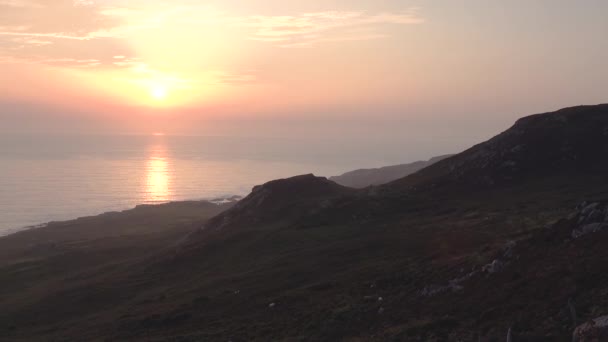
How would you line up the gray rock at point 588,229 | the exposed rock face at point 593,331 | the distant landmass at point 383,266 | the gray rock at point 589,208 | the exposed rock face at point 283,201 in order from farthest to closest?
the exposed rock face at point 283,201
the gray rock at point 589,208
the gray rock at point 588,229
the distant landmass at point 383,266
the exposed rock face at point 593,331

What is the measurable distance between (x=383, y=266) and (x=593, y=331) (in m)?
29.6

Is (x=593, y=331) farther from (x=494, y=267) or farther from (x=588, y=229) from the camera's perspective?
(x=588, y=229)

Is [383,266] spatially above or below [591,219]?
below

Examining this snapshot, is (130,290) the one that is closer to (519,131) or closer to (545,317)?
(545,317)

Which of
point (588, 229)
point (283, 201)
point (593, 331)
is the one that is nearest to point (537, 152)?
point (283, 201)

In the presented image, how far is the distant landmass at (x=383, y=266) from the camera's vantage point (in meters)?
28.7

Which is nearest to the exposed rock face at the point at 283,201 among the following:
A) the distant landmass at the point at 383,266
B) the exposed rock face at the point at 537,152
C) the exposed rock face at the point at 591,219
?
the distant landmass at the point at 383,266

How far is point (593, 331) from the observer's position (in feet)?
64.1

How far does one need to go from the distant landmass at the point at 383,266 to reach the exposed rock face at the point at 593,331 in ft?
0.22

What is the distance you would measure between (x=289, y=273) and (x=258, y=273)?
5643mm

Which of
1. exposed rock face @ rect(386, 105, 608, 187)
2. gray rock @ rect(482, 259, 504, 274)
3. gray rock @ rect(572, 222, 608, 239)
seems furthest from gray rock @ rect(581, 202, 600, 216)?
exposed rock face @ rect(386, 105, 608, 187)

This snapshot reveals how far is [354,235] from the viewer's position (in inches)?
2840

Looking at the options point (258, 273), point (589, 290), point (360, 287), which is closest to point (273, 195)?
point (258, 273)

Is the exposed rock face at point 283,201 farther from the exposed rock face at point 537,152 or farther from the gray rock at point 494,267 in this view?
the gray rock at point 494,267
